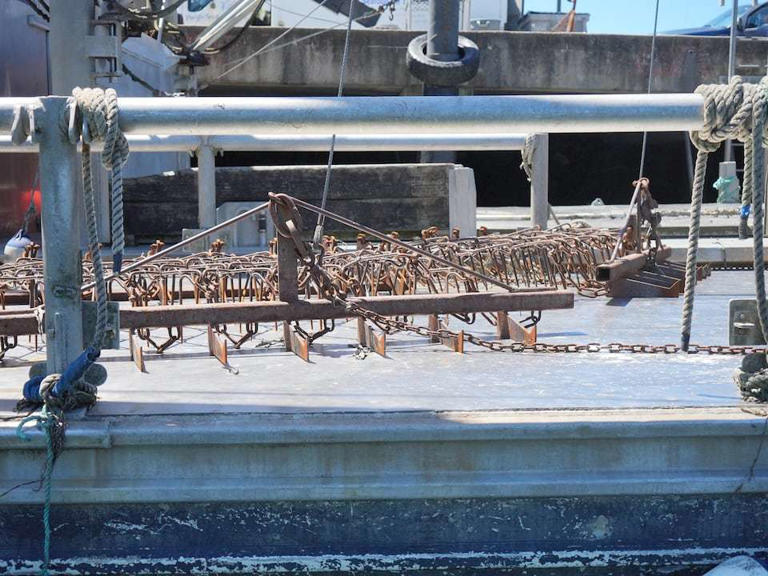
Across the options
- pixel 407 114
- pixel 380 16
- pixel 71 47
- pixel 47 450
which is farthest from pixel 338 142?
pixel 380 16

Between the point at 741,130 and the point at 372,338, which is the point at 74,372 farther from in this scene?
the point at 741,130

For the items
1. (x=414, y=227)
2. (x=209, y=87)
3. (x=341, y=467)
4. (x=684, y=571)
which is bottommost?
(x=684, y=571)

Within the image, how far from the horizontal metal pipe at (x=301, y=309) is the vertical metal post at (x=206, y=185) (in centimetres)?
438

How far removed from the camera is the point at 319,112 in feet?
12.5

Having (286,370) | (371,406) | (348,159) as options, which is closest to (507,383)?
(371,406)

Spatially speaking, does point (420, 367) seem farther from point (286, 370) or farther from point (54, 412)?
point (54, 412)

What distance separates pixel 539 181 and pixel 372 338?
444cm

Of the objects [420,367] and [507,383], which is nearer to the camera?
[507,383]

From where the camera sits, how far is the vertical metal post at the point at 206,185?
9039 millimetres

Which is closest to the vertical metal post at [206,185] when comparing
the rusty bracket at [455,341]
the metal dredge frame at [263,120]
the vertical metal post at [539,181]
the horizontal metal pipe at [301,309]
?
the vertical metal post at [539,181]

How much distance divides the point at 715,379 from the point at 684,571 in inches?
43.6

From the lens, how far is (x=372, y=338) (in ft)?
17.8

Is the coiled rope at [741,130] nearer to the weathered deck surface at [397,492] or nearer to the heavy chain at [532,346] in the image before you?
the weathered deck surface at [397,492]

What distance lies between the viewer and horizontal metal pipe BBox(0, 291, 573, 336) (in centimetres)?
454
